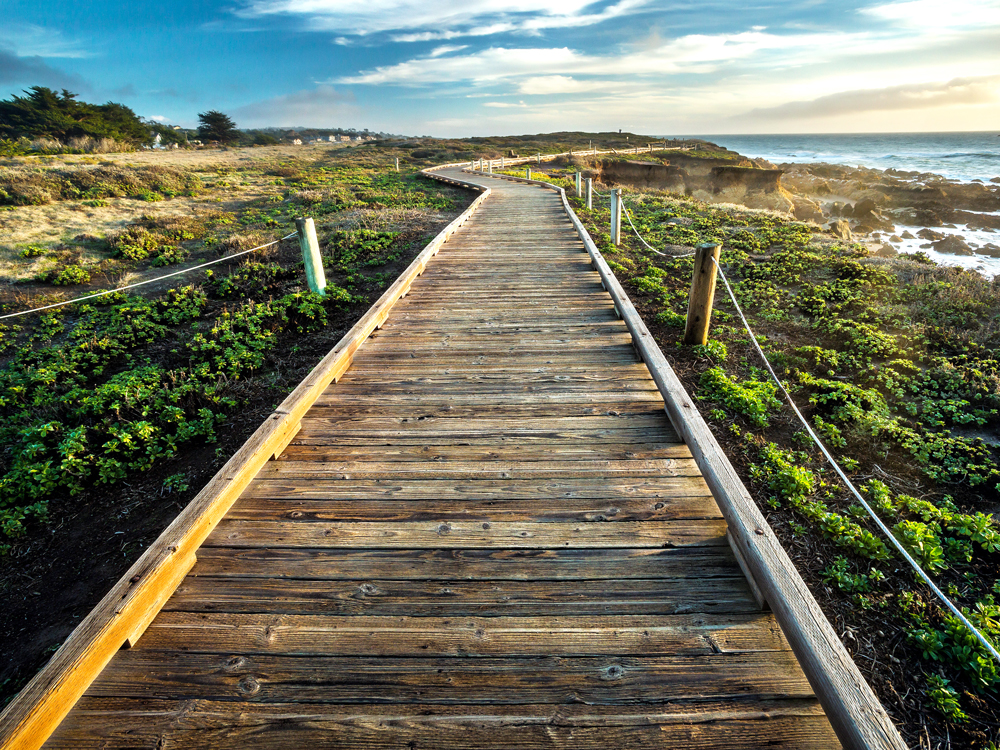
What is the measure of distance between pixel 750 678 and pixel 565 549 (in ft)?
3.12

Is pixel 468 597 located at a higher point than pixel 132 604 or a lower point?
lower

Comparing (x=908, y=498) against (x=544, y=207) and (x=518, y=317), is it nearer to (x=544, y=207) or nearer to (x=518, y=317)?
(x=518, y=317)

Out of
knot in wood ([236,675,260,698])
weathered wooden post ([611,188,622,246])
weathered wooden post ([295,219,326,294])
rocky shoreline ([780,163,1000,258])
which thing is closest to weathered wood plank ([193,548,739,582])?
knot in wood ([236,675,260,698])

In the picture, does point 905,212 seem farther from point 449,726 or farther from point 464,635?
point 449,726

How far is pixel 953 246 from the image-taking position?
794 inches

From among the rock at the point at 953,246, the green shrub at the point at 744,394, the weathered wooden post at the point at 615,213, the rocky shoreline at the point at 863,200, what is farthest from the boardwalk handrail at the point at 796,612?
the rock at the point at 953,246

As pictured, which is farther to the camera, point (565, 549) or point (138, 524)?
point (138, 524)

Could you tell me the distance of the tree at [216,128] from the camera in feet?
171

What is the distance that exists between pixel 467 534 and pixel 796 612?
1.56 metres

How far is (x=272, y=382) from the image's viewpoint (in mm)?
5559

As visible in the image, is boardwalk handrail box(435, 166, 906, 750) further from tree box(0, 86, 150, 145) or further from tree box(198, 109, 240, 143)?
tree box(198, 109, 240, 143)

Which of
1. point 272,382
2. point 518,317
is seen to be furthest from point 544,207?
point 272,382

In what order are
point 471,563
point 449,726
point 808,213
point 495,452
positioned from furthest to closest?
point 808,213 < point 495,452 < point 471,563 < point 449,726

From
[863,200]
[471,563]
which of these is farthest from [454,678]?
[863,200]
